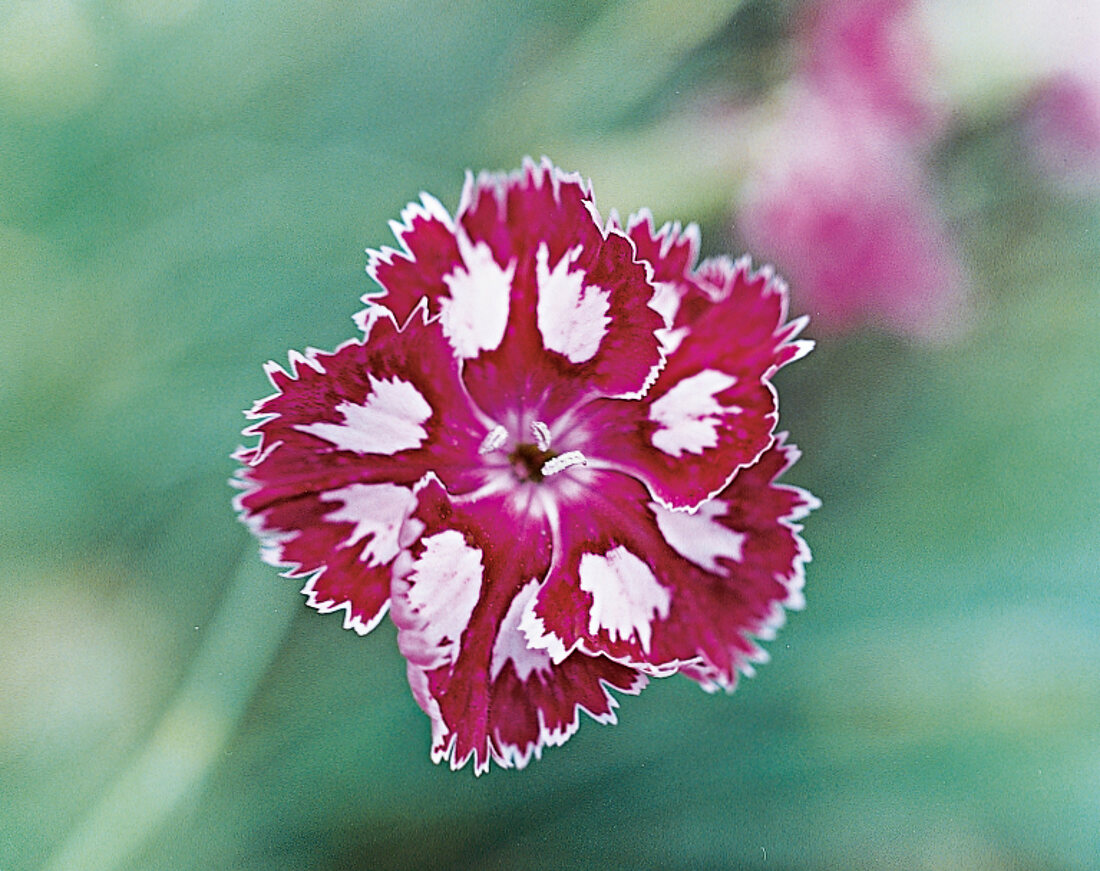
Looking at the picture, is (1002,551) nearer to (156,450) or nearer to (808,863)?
(808,863)

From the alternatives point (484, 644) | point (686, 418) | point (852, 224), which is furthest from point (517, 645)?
point (852, 224)

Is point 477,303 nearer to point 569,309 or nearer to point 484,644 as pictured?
point 569,309

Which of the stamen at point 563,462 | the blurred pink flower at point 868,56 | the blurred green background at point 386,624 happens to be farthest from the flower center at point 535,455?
the blurred pink flower at point 868,56

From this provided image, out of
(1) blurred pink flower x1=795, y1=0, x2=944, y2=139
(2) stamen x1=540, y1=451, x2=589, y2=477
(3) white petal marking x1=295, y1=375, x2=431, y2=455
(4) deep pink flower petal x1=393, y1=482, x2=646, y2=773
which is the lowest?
(4) deep pink flower petal x1=393, y1=482, x2=646, y2=773

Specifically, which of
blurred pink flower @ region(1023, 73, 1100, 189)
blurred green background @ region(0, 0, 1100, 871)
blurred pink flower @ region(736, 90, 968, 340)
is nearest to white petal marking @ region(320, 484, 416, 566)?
blurred green background @ region(0, 0, 1100, 871)

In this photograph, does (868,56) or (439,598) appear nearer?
(439,598)

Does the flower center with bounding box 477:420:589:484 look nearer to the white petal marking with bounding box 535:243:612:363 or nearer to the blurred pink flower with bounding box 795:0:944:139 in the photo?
the white petal marking with bounding box 535:243:612:363
